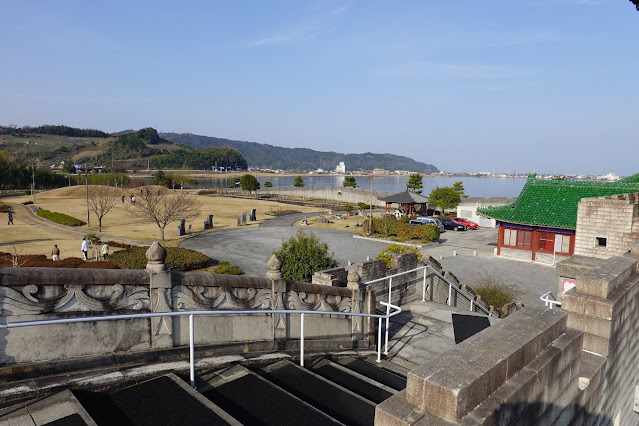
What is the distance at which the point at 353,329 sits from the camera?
31.3ft

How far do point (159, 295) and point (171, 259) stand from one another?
18.8 metres

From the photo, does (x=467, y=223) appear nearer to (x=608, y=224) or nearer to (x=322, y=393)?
(x=608, y=224)

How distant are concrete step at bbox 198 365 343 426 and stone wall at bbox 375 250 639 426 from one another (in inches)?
74.9

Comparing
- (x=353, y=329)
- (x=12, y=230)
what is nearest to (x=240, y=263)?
(x=353, y=329)

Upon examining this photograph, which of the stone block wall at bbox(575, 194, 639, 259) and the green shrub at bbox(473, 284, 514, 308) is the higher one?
the stone block wall at bbox(575, 194, 639, 259)

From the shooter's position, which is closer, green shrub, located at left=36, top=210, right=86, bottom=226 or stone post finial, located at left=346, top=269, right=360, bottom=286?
stone post finial, located at left=346, top=269, right=360, bottom=286

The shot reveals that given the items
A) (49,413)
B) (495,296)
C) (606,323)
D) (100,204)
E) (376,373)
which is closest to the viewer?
(49,413)

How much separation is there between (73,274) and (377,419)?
465 centimetres

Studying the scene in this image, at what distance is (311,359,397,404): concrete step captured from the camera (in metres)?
6.37

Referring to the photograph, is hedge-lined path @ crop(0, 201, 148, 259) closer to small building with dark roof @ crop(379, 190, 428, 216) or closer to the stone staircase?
the stone staircase

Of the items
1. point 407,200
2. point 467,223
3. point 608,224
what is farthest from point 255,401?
point 407,200

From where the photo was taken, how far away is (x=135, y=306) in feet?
20.4

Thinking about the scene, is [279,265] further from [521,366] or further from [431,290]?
[431,290]

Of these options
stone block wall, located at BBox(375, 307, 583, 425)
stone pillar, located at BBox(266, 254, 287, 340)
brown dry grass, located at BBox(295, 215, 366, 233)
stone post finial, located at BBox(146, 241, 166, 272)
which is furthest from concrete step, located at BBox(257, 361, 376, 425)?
brown dry grass, located at BBox(295, 215, 366, 233)
